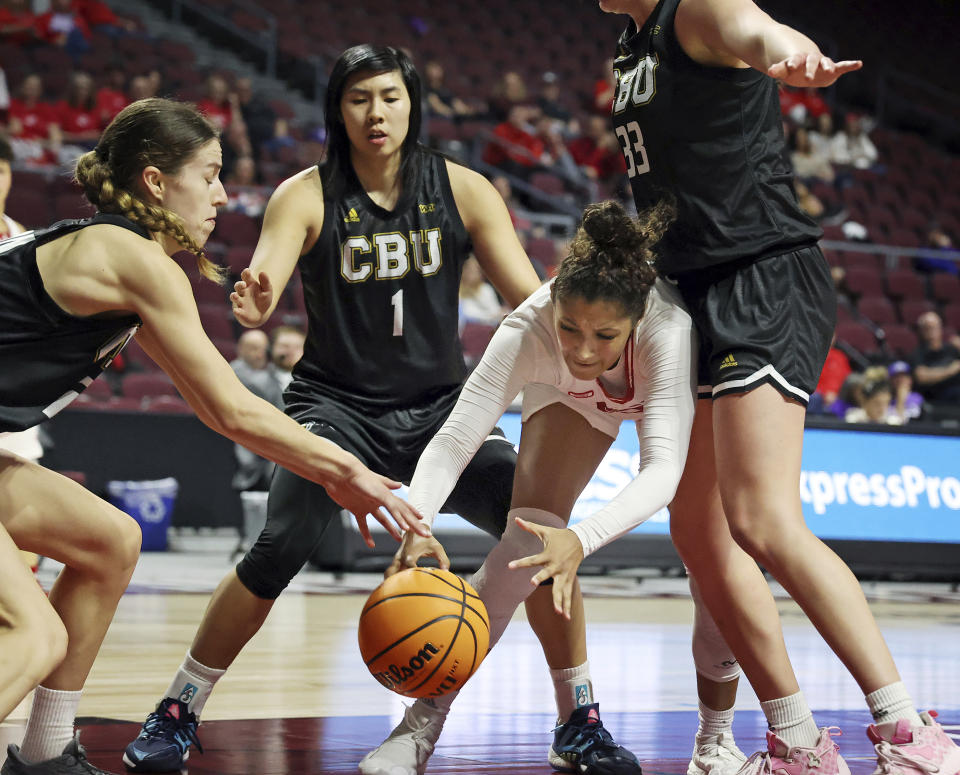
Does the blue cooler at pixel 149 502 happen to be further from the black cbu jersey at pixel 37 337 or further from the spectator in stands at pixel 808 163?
the spectator in stands at pixel 808 163

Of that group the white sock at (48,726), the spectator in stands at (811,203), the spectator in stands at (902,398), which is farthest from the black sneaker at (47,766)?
the spectator in stands at (811,203)

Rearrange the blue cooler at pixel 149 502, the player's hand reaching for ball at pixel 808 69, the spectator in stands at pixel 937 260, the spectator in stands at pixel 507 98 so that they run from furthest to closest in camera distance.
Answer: the spectator in stands at pixel 937 260
the spectator in stands at pixel 507 98
the blue cooler at pixel 149 502
the player's hand reaching for ball at pixel 808 69

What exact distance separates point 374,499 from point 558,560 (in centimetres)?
41

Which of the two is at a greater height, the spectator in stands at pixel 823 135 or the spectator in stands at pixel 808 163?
the spectator in stands at pixel 823 135

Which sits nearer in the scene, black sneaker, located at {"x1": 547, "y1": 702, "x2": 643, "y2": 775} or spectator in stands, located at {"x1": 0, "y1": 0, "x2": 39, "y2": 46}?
black sneaker, located at {"x1": 547, "y1": 702, "x2": 643, "y2": 775}

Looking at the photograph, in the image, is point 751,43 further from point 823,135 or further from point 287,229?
point 823,135

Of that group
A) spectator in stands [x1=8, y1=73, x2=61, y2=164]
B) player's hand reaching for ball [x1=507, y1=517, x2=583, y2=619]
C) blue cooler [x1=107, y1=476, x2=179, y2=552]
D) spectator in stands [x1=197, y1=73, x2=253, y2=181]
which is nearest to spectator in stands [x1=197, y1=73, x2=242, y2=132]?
spectator in stands [x1=197, y1=73, x2=253, y2=181]

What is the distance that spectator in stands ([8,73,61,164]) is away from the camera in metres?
11.3

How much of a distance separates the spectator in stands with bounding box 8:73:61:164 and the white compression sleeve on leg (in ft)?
30.2

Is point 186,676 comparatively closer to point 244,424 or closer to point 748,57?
point 244,424

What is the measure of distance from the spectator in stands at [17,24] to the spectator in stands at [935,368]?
908cm

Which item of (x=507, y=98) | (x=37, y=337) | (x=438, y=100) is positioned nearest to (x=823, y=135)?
(x=507, y=98)

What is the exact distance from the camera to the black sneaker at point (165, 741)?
3207mm

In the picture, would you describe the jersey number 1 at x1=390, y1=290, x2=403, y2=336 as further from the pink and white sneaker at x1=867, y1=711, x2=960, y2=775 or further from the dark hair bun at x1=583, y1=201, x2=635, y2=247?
the pink and white sneaker at x1=867, y1=711, x2=960, y2=775
